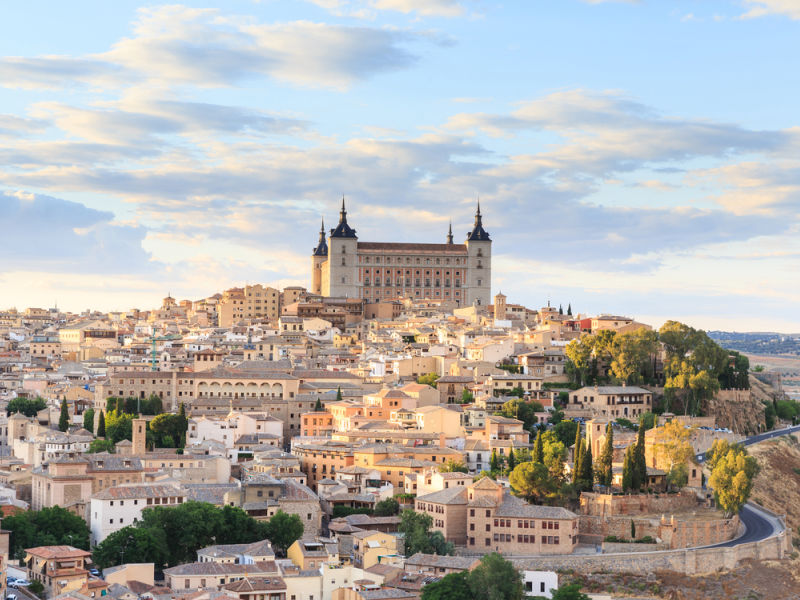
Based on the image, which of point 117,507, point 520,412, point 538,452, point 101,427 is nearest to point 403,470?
point 538,452

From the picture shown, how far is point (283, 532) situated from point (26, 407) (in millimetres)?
27558

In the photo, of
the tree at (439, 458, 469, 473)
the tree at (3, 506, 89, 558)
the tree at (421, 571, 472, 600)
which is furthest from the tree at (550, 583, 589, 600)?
the tree at (3, 506, 89, 558)

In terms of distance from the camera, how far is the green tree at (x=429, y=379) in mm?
68688

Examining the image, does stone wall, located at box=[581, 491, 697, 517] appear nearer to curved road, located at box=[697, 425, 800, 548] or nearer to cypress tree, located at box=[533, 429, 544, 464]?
cypress tree, located at box=[533, 429, 544, 464]

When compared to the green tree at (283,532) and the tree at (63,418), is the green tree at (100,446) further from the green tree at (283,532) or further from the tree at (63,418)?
the green tree at (283,532)

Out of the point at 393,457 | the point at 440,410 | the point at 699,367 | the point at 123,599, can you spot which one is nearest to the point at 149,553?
the point at 123,599

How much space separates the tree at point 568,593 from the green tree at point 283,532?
9.09m

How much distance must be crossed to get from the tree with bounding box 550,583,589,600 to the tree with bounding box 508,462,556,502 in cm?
737

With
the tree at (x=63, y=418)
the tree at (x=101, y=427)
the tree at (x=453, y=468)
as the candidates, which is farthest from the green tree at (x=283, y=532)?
the tree at (x=63, y=418)

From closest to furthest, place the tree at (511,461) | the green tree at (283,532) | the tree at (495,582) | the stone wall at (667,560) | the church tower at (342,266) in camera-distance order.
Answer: the tree at (495,582) → the stone wall at (667,560) → the green tree at (283,532) → the tree at (511,461) → the church tower at (342,266)

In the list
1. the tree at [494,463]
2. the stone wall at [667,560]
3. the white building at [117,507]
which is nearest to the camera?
the stone wall at [667,560]

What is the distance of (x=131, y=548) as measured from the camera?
4250 cm

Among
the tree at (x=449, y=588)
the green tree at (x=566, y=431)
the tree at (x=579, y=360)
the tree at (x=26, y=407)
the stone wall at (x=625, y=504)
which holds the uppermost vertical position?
the tree at (x=579, y=360)

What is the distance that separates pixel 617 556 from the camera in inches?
1797
